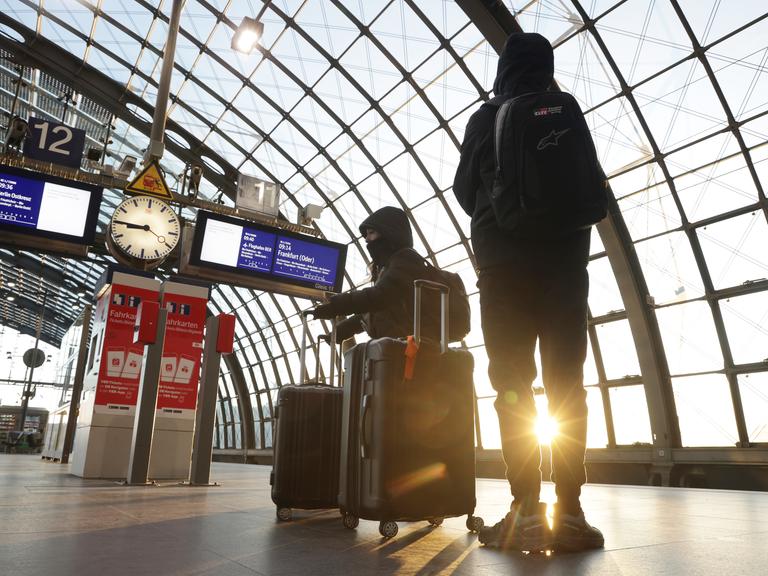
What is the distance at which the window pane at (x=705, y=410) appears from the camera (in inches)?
521

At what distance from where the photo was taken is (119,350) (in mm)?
8680

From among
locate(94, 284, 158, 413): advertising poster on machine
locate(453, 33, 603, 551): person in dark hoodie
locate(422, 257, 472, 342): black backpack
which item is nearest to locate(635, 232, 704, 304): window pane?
locate(94, 284, 158, 413): advertising poster on machine

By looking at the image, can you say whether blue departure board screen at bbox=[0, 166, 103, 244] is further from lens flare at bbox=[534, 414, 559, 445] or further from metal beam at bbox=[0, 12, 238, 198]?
metal beam at bbox=[0, 12, 238, 198]

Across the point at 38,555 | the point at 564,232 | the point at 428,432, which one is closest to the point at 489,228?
the point at 564,232

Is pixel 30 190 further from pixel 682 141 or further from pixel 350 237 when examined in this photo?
pixel 350 237

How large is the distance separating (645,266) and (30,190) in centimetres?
1282

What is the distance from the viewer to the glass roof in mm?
12695

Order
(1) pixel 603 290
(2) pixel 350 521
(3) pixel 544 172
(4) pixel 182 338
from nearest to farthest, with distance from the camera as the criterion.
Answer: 1. (3) pixel 544 172
2. (2) pixel 350 521
3. (4) pixel 182 338
4. (1) pixel 603 290

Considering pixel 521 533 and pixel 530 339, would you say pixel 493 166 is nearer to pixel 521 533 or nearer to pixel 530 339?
pixel 530 339

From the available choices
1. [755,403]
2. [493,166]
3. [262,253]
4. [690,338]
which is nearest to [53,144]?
[262,253]

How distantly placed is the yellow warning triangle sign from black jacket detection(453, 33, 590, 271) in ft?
23.8

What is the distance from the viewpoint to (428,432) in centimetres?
271

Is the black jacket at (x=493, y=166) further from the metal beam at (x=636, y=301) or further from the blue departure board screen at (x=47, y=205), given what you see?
the metal beam at (x=636, y=301)

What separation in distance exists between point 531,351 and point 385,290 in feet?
2.70
